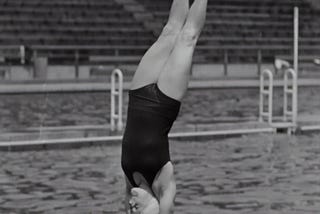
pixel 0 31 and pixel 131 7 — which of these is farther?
pixel 131 7

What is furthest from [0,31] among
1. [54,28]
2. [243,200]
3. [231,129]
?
[243,200]

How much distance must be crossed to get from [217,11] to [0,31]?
10.4m

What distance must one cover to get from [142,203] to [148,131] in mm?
452

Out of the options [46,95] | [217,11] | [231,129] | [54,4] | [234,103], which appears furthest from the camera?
[217,11]

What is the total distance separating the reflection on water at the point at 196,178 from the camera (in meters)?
9.49

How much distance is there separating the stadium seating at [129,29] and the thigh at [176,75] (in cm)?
2314

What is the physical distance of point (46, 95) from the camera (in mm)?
24406

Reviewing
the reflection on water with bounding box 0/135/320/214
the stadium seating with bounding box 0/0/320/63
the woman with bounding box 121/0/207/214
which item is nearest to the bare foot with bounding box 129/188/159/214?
the woman with bounding box 121/0/207/214

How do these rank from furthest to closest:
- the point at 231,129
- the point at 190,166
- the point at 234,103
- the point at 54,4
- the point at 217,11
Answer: the point at 217,11 < the point at 54,4 < the point at 234,103 < the point at 231,129 < the point at 190,166

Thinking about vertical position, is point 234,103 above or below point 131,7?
below

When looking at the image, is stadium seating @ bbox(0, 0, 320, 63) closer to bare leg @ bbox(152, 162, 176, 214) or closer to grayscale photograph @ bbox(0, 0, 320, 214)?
grayscale photograph @ bbox(0, 0, 320, 214)

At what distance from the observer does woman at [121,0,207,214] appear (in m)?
5.16

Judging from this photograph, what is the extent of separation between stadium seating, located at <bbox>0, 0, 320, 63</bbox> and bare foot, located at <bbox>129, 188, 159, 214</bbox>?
76.8ft

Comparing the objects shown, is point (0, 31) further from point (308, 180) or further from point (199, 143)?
point (308, 180)
